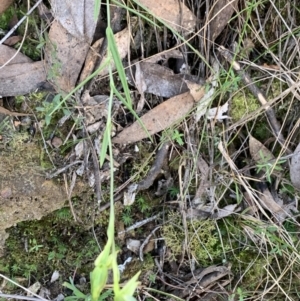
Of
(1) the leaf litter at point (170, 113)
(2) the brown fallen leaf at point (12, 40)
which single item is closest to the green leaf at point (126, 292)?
(1) the leaf litter at point (170, 113)

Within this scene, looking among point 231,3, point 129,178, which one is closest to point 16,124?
point 129,178

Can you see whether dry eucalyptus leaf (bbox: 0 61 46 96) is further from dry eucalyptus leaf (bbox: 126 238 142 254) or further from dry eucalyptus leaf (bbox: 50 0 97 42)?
dry eucalyptus leaf (bbox: 126 238 142 254)

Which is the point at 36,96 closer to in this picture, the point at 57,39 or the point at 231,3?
the point at 57,39

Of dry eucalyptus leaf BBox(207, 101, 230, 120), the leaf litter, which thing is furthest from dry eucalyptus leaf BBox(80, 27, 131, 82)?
dry eucalyptus leaf BBox(207, 101, 230, 120)

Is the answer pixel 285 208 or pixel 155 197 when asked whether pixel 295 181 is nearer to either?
pixel 285 208

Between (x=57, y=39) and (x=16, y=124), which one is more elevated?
(x=57, y=39)

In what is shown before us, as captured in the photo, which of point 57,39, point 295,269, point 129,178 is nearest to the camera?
point 57,39

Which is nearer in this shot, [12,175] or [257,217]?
[12,175]

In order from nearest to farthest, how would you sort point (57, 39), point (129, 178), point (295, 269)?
point (57, 39) → point (129, 178) → point (295, 269)

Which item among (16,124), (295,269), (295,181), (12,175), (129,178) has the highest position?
(16,124)
